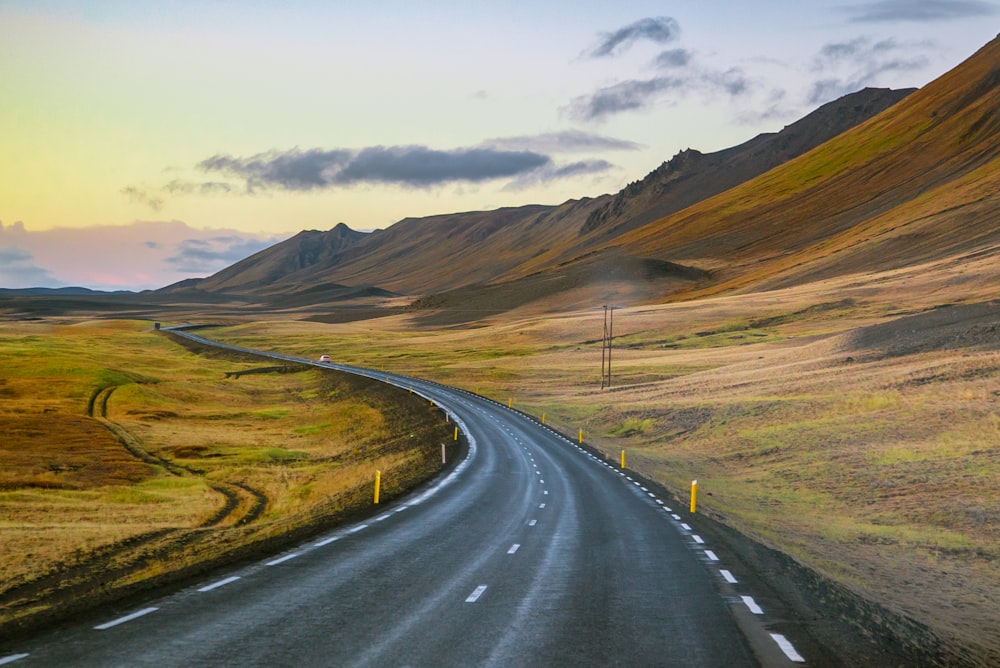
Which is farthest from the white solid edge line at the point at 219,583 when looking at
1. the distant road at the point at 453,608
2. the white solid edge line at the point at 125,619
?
the white solid edge line at the point at 125,619

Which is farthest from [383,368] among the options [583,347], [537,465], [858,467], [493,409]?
[858,467]

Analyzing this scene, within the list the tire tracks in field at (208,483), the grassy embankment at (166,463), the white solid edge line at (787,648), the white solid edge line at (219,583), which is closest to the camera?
the white solid edge line at (787,648)

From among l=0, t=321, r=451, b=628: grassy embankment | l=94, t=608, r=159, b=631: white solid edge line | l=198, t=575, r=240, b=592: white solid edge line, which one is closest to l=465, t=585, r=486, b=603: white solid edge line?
l=198, t=575, r=240, b=592: white solid edge line

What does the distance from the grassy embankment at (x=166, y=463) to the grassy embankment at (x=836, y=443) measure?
14204mm

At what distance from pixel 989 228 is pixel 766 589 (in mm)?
198939

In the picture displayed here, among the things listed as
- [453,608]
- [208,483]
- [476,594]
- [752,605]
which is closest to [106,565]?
[476,594]

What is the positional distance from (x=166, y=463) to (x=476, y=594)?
41.2 meters

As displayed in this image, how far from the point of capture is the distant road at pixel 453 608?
10961mm

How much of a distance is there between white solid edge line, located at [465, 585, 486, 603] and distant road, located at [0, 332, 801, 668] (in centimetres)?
3

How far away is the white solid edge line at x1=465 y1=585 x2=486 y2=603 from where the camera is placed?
14.6 meters

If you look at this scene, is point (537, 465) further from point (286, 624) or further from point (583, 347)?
point (583, 347)

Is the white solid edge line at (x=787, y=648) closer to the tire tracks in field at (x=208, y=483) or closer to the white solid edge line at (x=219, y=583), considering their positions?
the white solid edge line at (x=219, y=583)

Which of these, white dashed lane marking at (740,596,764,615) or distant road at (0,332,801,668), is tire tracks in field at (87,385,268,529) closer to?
distant road at (0,332,801,668)

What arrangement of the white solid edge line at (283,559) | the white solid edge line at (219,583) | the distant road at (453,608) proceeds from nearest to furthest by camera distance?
the distant road at (453,608) → the white solid edge line at (219,583) → the white solid edge line at (283,559)
